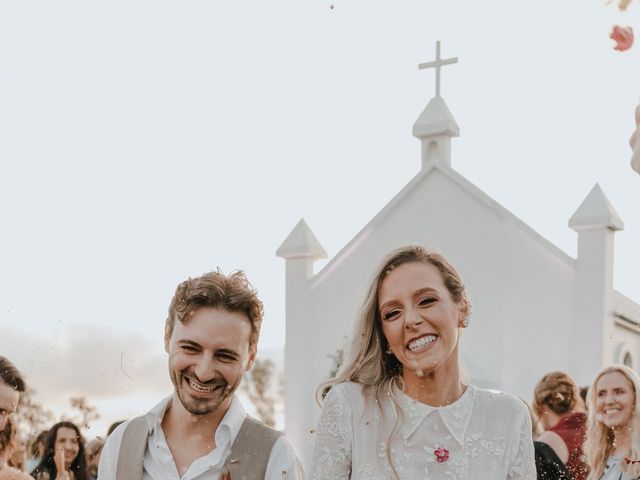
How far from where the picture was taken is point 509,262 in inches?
826

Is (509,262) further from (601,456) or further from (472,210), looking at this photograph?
(601,456)

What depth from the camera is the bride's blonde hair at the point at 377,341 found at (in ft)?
11.3

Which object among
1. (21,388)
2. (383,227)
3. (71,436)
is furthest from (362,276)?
(21,388)

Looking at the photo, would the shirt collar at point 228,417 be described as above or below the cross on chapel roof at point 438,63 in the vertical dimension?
below

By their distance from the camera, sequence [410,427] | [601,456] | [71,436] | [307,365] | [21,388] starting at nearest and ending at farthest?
[410,427]
[21,388]
[601,456]
[71,436]
[307,365]

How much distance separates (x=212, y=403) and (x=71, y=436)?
3.72 metres

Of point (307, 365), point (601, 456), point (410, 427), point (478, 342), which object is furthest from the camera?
point (307, 365)

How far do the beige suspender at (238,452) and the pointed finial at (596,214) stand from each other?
16094 millimetres

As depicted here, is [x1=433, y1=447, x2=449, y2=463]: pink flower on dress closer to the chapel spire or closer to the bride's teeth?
the bride's teeth

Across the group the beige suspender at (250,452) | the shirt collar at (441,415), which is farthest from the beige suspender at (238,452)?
the shirt collar at (441,415)

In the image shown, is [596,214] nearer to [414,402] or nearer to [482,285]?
[482,285]

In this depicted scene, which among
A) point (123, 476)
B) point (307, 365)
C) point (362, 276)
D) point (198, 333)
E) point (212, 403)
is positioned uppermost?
point (362, 276)

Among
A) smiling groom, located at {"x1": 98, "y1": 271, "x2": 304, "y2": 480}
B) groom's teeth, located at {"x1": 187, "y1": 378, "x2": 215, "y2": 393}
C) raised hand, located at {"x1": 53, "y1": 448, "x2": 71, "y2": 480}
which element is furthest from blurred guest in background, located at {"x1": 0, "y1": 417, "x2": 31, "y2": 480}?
raised hand, located at {"x1": 53, "y1": 448, "x2": 71, "y2": 480}

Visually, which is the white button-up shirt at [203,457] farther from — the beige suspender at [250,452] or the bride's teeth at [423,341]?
the bride's teeth at [423,341]
